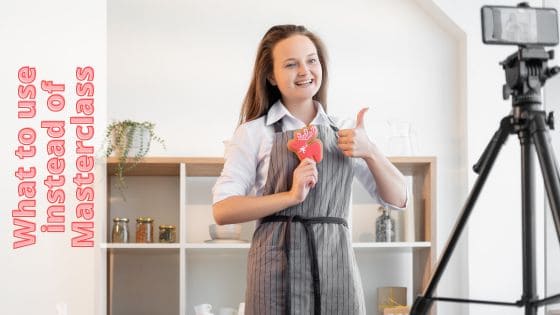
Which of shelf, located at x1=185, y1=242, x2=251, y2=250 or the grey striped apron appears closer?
the grey striped apron

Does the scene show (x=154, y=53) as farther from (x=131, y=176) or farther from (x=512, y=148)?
(x=512, y=148)

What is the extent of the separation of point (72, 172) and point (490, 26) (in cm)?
300

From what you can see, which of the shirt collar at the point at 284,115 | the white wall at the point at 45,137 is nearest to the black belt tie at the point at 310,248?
the shirt collar at the point at 284,115

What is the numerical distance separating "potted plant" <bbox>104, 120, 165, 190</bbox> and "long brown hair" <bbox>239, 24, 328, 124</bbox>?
74.8 inches

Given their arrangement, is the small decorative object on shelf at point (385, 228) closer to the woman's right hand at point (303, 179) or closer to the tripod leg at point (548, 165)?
the woman's right hand at point (303, 179)

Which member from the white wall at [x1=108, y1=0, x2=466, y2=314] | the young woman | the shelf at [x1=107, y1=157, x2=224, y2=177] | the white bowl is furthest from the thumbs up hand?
the white wall at [x1=108, y1=0, x2=466, y2=314]

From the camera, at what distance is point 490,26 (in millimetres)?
1619

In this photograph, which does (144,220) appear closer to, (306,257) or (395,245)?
(395,245)

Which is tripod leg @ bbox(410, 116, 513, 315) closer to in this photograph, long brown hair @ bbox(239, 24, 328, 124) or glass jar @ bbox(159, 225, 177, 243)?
long brown hair @ bbox(239, 24, 328, 124)

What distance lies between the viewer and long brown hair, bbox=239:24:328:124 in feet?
7.00

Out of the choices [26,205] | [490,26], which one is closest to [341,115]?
[26,205]

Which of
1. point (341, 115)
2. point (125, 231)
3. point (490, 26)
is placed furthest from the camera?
point (341, 115)

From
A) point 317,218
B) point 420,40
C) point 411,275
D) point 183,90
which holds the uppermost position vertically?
point 420,40

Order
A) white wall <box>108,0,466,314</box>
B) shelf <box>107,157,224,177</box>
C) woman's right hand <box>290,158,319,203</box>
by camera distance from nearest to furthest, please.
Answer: woman's right hand <box>290,158,319,203</box>
shelf <box>107,157,224,177</box>
white wall <box>108,0,466,314</box>
